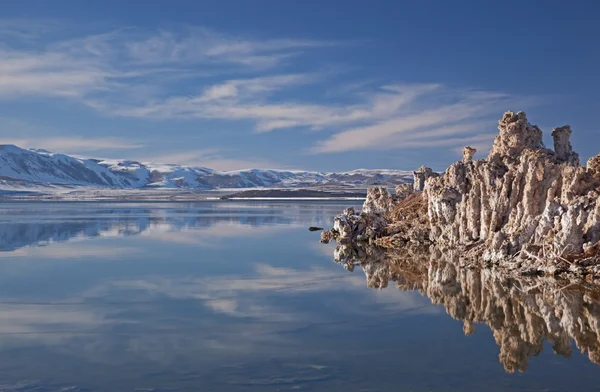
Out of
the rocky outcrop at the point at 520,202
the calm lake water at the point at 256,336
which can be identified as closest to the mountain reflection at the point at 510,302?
the calm lake water at the point at 256,336

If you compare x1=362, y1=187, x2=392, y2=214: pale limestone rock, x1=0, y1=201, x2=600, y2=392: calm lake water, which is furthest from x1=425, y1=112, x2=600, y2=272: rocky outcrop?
x1=362, y1=187, x2=392, y2=214: pale limestone rock

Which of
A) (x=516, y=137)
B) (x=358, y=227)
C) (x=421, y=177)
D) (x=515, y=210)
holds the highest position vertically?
(x=516, y=137)

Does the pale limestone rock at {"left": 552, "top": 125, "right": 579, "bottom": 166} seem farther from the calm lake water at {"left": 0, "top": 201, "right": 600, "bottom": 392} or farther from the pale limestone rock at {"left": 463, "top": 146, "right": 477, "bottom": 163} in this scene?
the calm lake water at {"left": 0, "top": 201, "right": 600, "bottom": 392}

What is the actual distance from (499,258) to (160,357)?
1249cm

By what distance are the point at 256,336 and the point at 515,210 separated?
12.6m

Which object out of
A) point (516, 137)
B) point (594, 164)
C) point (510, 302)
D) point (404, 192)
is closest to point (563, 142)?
point (516, 137)

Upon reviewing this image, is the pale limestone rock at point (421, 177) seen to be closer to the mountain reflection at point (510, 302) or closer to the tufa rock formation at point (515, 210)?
the tufa rock formation at point (515, 210)

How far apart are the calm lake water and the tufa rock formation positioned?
2747mm

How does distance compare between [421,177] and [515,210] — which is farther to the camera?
[421,177]

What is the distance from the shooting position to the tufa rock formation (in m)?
17.6

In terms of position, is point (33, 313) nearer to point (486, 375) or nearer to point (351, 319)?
point (351, 319)

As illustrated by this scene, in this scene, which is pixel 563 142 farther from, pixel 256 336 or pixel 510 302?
pixel 256 336

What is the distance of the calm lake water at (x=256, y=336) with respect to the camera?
8977mm

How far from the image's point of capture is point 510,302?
14.2 metres
